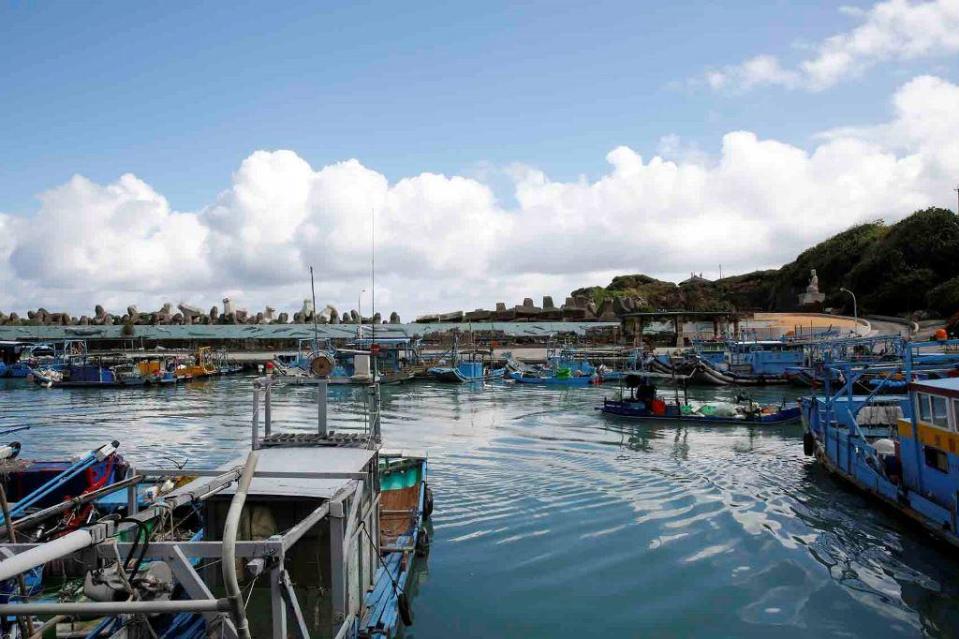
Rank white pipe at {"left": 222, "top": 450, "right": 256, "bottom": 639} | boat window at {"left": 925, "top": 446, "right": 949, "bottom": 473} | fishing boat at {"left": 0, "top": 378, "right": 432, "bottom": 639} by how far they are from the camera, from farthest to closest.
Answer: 1. boat window at {"left": 925, "top": 446, "right": 949, "bottom": 473}
2. fishing boat at {"left": 0, "top": 378, "right": 432, "bottom": 639}
3. white pipe at {"left": 222, "top": 450, "right": 256, "bottom": 639}

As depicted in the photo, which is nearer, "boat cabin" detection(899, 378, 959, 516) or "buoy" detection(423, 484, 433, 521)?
"boat cabin" detection(899, 378, 959, 516)

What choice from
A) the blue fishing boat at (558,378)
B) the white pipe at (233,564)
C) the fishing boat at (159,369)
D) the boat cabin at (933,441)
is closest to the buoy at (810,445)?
the boat cabin at (933,441)

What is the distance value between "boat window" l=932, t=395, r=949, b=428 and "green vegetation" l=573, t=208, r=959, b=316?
209 ft

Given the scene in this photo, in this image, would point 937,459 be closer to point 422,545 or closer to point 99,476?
point 422,545

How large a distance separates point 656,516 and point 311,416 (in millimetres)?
25076

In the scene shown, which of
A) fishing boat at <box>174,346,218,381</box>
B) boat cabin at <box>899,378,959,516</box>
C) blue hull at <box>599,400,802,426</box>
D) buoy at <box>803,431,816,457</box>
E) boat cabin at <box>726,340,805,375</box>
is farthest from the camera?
fishing boat at <box>174,346,218,381</box>

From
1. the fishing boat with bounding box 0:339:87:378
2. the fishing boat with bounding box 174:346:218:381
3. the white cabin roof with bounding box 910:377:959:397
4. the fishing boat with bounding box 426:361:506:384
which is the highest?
the fishing boat with bounding box 0:339:87:378

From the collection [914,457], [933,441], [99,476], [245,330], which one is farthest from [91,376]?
[933,441]

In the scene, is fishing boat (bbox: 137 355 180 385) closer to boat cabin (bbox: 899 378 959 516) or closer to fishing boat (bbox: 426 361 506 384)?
fishing boat (bbox: 426 361 506 384)

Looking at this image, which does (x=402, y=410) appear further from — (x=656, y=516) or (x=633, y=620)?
(x=633, y=620)

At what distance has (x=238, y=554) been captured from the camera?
5.48 meters

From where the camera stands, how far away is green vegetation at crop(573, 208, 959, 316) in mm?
75312

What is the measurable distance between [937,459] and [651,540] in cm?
607

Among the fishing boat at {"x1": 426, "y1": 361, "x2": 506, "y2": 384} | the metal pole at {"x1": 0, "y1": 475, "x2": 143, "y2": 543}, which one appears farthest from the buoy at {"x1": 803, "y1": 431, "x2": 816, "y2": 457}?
the fishing boat at {"x1": 426, "y1": 361, "x2": 506, "y2": 384}
